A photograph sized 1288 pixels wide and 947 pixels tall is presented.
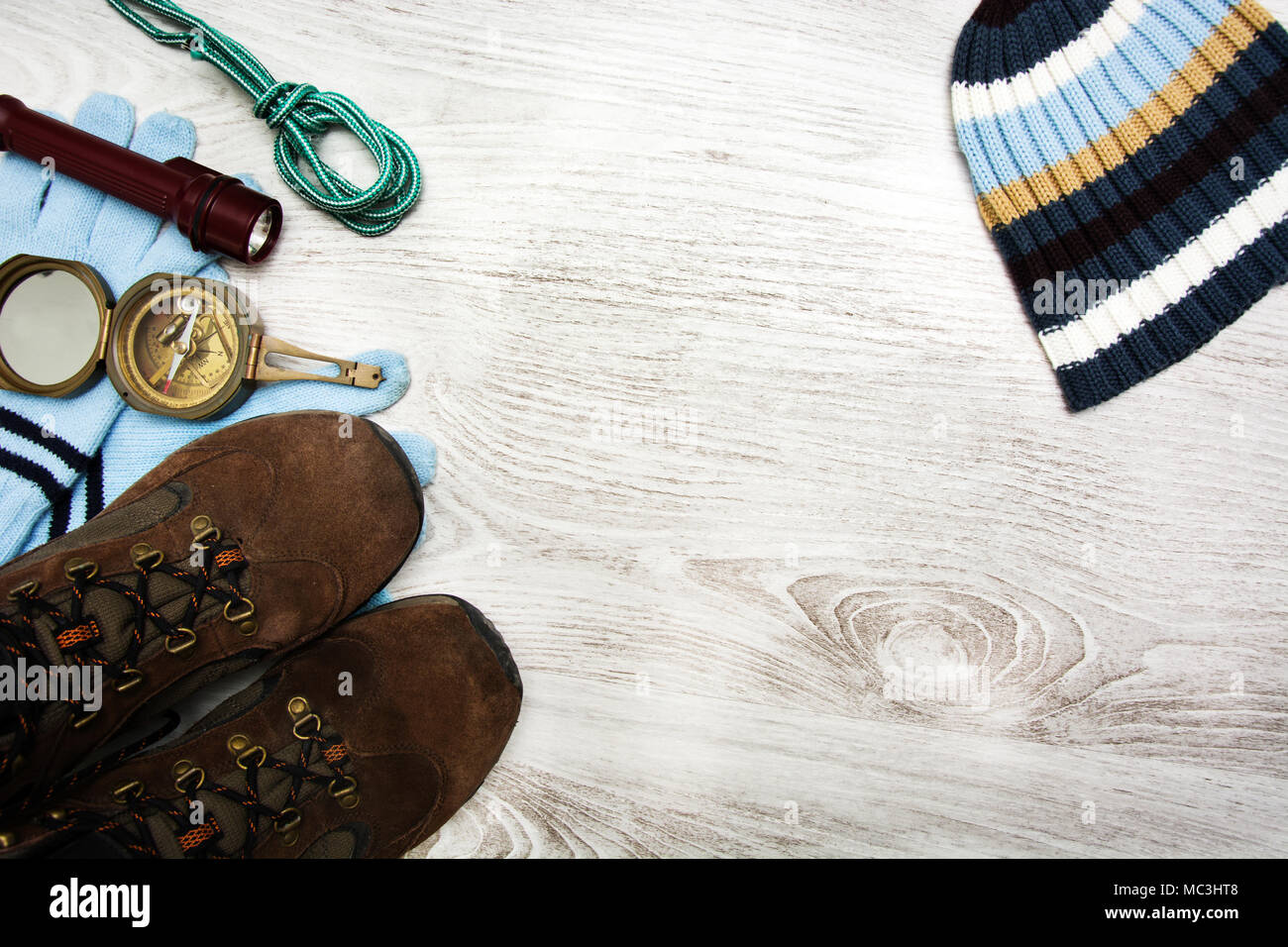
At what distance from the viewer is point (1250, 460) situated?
0.81 m

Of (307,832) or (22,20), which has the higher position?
(22,20)

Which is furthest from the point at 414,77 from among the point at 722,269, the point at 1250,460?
the point at 1250,460

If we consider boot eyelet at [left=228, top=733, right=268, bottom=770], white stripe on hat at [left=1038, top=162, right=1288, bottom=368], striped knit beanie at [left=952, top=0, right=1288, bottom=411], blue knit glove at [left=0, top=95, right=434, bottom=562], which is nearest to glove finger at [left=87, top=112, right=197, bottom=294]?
blue knit glove at [left=0, top=95, right=434, bottom=562]

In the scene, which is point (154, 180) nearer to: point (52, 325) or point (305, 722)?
point (52, 325)

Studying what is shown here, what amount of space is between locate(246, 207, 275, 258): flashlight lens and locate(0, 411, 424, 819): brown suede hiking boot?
0.19 metres

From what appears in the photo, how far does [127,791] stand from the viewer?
2.29 feet

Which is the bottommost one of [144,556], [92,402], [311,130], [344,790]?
[344,790]

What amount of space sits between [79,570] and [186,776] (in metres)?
0.22

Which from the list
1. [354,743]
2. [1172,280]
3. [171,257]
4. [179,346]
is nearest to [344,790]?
[354,743]

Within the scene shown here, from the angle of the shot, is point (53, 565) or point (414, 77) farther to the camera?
point (414, 77)

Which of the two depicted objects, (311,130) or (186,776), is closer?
(186,776)

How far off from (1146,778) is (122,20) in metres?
1.43
